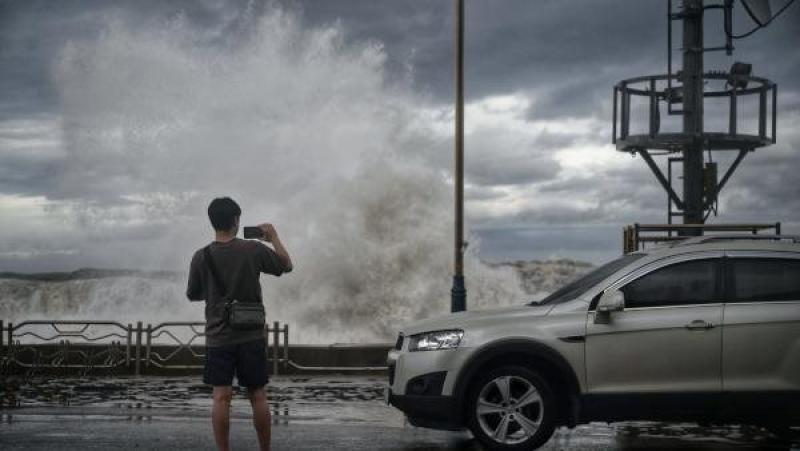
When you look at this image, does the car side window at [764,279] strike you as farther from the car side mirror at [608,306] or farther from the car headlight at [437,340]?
the car headlight at [437,340]

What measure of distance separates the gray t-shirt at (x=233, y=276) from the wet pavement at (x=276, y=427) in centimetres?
199

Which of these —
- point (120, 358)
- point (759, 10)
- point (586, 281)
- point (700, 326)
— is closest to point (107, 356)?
point (120, 358)

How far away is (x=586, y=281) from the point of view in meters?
8.65

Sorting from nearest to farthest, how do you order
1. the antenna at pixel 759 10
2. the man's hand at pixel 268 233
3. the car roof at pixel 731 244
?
1. the man's hand at pixel 268 233
2. the car roof at pixel 731 244
3. the antenna at pixel 759 10

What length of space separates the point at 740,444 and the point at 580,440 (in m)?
1.35

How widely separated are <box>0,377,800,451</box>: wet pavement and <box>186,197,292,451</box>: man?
172 centimetres

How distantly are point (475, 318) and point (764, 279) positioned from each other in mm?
2301

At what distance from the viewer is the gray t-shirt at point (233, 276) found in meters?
6.80

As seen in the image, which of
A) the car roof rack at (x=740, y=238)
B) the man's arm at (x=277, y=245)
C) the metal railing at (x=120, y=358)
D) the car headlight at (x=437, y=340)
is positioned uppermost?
the car roof rack at (x=740, y=238)

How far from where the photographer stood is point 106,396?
12.7 meters

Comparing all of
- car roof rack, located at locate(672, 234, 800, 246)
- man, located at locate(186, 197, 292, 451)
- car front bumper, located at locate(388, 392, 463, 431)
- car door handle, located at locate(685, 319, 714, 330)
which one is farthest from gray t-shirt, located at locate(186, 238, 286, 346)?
car roof rack, located at locate(672, 234, 800, 246)

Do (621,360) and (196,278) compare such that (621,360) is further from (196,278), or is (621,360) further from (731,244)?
(196,278)

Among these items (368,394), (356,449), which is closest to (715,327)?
→ (356,449)

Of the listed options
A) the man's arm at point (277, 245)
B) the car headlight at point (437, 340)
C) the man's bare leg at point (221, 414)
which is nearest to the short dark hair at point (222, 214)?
the man's arm at point (277, 245)
